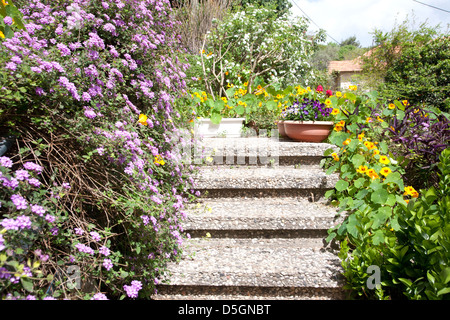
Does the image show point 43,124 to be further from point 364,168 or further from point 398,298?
point 364,168

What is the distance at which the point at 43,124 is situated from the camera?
129cm

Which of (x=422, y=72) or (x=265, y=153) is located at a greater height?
(x=422, y=72)

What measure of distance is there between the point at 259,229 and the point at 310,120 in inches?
53.7

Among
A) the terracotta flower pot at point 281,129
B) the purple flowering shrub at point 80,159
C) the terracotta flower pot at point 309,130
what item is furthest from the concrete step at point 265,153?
the purple flowering shrub at point 80,159

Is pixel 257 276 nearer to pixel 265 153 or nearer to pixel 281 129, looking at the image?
pixel 265 153

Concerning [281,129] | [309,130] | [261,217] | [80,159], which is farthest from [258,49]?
[80,159]

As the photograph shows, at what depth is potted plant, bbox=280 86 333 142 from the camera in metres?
3.00

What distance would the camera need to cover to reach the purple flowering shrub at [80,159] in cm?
110

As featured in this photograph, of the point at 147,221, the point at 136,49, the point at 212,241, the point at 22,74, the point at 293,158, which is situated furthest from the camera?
the point at 293,158

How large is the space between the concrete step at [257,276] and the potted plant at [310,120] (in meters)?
1.39

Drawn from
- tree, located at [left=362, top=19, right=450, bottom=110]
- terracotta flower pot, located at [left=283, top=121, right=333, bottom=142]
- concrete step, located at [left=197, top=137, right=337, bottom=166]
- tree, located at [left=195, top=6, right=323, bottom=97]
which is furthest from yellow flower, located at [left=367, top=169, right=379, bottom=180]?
tree, located at [left=362, top=19, right=450, bottom=110]

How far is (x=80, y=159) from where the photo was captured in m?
1.39

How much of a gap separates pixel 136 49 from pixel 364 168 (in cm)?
170
